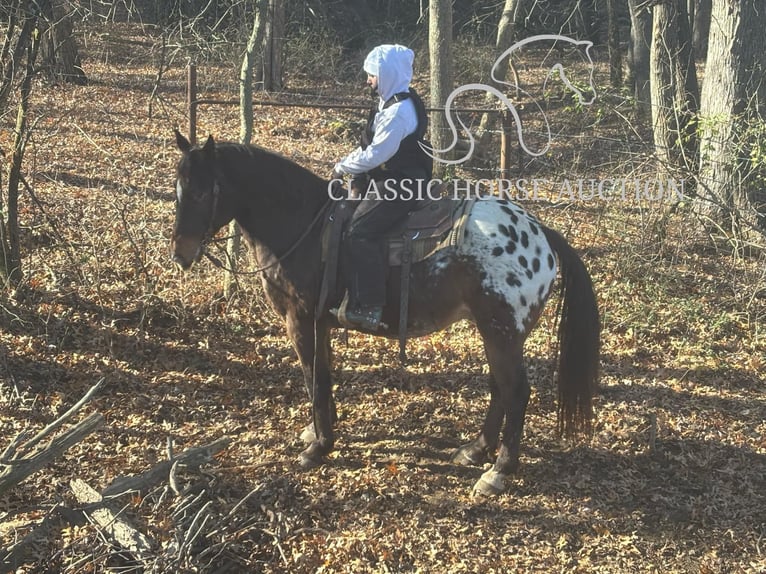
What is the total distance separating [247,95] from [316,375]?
11.7ft

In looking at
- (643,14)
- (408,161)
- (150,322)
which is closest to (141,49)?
(643,14)

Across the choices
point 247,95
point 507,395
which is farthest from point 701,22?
point 507,395

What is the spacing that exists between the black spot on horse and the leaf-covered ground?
156cm

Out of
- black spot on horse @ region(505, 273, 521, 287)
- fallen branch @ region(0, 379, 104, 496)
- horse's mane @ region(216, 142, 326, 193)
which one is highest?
horse's mane @ region(216, 142, 326, 193)

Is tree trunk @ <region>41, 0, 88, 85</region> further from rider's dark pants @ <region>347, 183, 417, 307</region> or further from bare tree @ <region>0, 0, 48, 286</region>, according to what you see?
rider's dark pants @ <region>347, 183, 417, 307</region>

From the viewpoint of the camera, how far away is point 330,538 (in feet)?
14.9

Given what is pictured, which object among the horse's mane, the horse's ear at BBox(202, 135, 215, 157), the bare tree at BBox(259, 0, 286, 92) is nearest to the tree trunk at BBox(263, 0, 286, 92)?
the bare tree at BBox(259, 0, 286, 92)

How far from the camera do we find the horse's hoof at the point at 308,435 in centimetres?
559

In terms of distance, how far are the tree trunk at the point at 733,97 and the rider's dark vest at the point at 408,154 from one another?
486cm

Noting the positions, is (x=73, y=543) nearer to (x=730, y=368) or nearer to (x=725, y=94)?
(x=730, y=368)

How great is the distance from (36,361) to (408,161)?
13.3 ft

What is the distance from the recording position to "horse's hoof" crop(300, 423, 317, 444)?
5.59 m

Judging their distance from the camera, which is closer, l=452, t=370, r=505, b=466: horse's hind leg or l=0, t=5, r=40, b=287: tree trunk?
l=452, t=370, r=505, b=466: horse's hind leg

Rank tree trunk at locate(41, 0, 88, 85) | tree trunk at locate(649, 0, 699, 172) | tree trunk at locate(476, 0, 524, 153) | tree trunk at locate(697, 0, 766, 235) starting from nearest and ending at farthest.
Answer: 1. tree trunk at locate(41, 0, 88, 85)
2. tree trunk at locate(697, 0, 766, 235)
3. tree trunk at locate(649, 0, 699, 172)
4. tree trunk at locate(476, 0, 524, 153)
